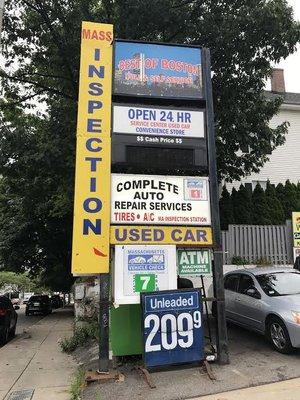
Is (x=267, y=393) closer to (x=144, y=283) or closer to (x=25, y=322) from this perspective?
(x=144, y=283)

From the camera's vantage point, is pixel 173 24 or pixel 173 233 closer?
pixel 173 233

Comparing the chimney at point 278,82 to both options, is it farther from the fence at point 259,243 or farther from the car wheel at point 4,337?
the car wheel at point 4,337

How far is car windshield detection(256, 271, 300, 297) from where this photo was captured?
27.9 ft

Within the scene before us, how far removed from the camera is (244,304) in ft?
30.3

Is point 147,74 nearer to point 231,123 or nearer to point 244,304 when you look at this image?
point 244,304

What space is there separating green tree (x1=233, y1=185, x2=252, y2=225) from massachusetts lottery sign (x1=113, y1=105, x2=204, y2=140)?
11.1 m

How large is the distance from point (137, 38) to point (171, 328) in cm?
957

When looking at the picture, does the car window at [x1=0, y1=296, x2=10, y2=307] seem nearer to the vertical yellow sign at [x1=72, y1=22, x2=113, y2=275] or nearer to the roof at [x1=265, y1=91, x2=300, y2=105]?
the vertical yellow sign at [x1=72, y1=22, x2=113, y2=275]

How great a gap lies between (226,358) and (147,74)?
526 centimetres

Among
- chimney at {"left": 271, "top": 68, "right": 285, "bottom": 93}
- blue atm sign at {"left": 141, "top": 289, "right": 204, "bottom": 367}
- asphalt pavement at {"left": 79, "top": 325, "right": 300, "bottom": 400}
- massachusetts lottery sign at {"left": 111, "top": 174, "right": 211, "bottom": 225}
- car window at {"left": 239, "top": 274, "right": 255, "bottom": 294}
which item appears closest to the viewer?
asphalt pavement at {"left": 79, "top": 325, "right": 300, "bottom": 400}

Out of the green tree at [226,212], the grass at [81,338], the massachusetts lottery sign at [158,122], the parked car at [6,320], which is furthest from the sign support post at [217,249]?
the green tree at [226,212]

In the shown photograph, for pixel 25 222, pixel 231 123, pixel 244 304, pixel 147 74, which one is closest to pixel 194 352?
pixel 244 304

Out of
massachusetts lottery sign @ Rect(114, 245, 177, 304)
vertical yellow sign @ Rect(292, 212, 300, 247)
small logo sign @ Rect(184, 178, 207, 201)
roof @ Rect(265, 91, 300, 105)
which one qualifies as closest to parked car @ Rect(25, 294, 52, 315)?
roof @ Rect(265, 91, 300, 105)

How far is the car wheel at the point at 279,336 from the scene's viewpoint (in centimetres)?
762
